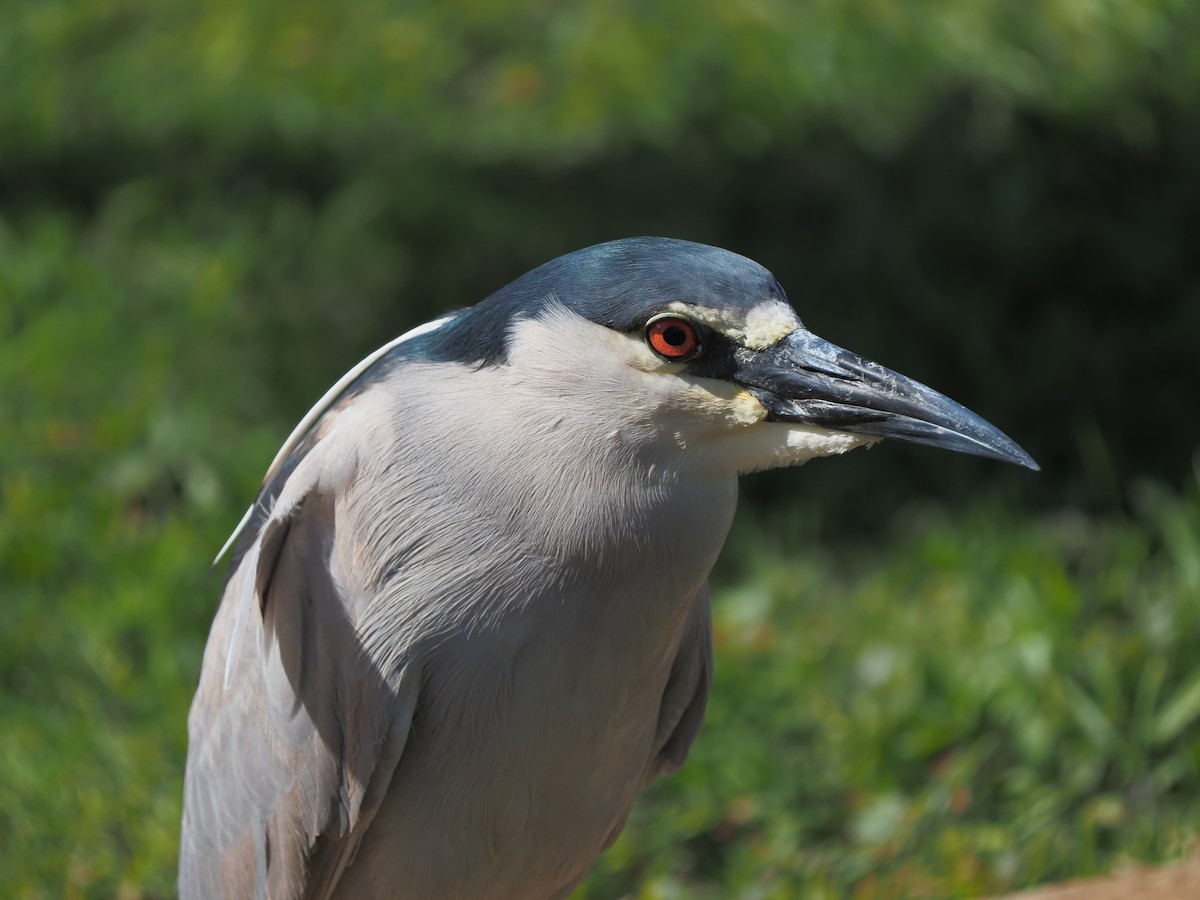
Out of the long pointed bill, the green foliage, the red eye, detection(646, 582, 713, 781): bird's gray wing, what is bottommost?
the green foliage

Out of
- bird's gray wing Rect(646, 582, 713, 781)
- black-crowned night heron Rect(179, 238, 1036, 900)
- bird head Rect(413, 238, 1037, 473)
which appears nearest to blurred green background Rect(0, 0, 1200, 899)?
bird's gray wing Rect(646, 582, 713, 781)

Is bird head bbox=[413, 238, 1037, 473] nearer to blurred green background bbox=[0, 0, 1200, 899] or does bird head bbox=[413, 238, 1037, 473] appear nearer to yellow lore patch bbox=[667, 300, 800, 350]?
yellow lore patch bbox=[667, 300, 800, 350]

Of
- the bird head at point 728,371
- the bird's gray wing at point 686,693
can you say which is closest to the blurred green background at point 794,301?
the bird's gray wing at point 686,693

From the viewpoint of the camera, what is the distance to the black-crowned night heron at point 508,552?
2.30 metres

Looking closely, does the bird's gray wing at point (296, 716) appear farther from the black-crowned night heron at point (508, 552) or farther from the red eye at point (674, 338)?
the red eye at point (674, 338)

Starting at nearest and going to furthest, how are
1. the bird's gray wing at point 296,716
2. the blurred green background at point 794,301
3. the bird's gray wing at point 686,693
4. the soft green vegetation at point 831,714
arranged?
the bird's gray wing at point 296,716 → the bird's gray wing at point 686,693 → the soft green vegetation at point 831,714 → the blurred green background at point 794,301

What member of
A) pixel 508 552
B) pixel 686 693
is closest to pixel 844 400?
pixel 508 552

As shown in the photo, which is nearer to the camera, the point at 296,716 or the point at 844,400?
the point at 844,400

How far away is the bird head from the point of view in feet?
7.49

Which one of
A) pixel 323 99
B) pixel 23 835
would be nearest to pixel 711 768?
pixel 23 835

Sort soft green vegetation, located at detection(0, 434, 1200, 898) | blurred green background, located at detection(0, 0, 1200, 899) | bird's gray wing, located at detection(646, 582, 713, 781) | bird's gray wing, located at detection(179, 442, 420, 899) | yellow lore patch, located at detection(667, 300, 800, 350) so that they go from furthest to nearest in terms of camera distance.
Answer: blurred green background, located at detection(0, 0, 1200, 899) < soft green vegetation, located at detection(0, 434, 1200, 898) < bird's gray wing, located at detection(646, 582, 713, 781) < bird's gray wing, located at detection(179, 442, 420, 899) < yellow lore patch, located at detection(667, 300, 800, 350)

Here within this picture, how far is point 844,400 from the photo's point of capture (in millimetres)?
2291

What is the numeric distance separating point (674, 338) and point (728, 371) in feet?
0.31

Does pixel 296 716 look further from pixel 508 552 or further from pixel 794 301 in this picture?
pixel 794 301
